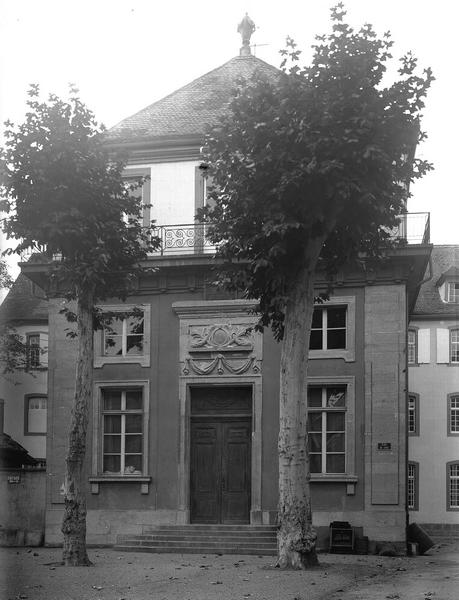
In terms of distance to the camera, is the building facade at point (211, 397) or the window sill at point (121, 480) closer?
the building facade at point (211, 397)

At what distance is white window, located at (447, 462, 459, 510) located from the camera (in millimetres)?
44188

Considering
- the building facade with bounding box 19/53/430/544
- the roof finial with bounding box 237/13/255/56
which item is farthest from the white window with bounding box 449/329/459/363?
the building facade with bounding box 19/53/430/544

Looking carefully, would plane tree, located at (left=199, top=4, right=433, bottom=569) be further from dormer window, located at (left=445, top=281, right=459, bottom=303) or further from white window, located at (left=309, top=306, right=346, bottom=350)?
dormer window, located at (left=445, top=281, right=459, bottom=303)

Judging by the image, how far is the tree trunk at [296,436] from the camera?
59.2 ft

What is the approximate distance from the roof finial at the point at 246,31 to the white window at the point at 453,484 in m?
20.8

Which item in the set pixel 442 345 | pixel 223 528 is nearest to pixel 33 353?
pixel 442 345

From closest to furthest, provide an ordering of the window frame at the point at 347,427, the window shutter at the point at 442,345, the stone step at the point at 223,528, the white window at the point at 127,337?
the stone step at the point at 223,528, the window frame at the point at 347,427, the white window at the point at 127,337, the window shutter at the point at 442,345

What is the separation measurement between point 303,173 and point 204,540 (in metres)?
9.58

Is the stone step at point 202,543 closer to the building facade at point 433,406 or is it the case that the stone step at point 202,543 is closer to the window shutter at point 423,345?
the building facade at point 433,406

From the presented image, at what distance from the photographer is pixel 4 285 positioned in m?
37.7

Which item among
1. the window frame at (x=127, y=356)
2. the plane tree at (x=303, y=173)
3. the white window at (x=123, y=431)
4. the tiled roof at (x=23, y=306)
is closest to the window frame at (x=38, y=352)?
the tiled roof at (x=23, y=306)

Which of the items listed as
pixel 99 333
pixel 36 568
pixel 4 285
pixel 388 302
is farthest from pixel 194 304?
pixel 4 285

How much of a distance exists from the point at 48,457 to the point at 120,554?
4951 mm

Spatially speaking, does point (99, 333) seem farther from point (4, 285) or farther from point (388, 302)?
point (4, 285)
